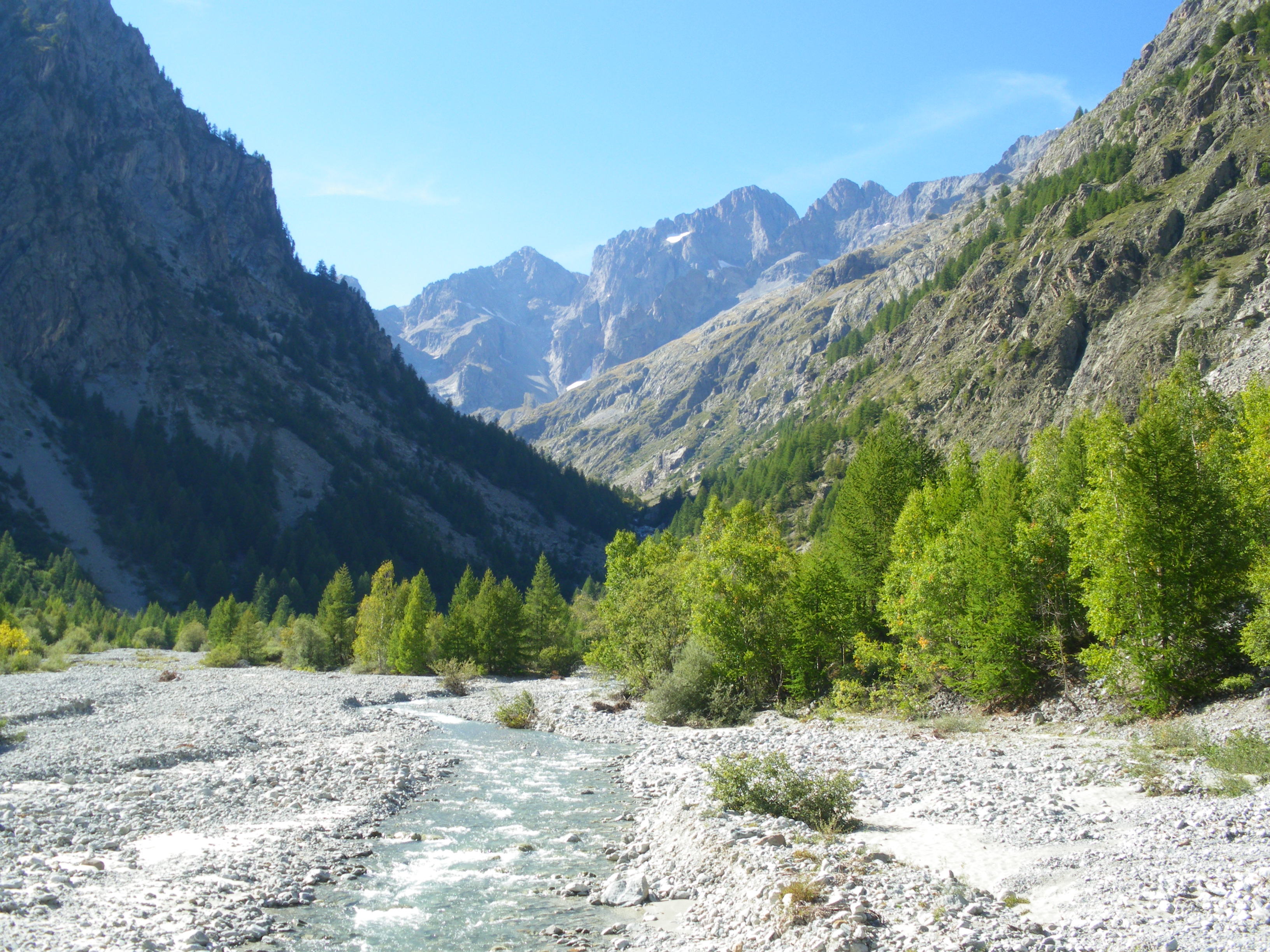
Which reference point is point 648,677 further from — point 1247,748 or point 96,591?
point 96,591

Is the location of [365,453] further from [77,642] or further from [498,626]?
[498,626]

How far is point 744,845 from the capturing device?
15609mm

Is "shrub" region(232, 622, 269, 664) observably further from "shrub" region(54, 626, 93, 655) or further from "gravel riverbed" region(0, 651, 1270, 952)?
"gravel riverbed" region(0, 651, 1270, 952)

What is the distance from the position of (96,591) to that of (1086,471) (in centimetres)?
13932

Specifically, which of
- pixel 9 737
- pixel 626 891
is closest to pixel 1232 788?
pixel 626 891

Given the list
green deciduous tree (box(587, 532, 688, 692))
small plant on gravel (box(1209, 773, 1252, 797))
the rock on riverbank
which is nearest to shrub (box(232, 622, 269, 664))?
the rock on riverbank

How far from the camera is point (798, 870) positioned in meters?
13.7

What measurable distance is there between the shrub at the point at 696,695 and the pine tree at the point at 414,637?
132ft

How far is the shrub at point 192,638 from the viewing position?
10244 centimetres

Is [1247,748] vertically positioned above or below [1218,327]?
below

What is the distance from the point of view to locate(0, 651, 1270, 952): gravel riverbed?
10.8 meters

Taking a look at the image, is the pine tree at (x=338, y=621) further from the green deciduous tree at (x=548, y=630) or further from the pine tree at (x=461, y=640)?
the green deciduous tree at (x=548, y=630)

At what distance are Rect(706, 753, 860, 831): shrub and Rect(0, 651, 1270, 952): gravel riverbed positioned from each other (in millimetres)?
648

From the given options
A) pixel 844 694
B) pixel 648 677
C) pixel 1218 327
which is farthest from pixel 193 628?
pixel 1218 327
